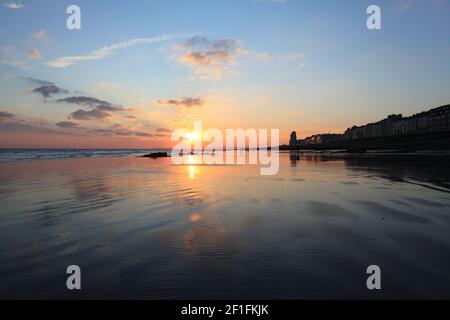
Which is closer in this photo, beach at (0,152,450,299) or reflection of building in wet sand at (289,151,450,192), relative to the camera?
beach at (0,152,450,299)

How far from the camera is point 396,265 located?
227 inches

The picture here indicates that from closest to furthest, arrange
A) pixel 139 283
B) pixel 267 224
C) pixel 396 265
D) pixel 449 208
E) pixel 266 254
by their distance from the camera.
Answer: pixel 139 283 → pixel 396 265 → pixel 266 254 → pixel 267 224 → pixel 449 208

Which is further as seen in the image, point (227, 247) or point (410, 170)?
point (410, 170)

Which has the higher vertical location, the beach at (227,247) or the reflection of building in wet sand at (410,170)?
the reflection of building in wet sand at (410,170)

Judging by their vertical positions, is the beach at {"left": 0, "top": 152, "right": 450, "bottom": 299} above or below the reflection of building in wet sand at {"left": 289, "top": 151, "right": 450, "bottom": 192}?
below

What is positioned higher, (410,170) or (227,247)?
(410,170)

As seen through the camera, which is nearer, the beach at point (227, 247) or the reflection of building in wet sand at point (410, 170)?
the beach at point (227, 247)

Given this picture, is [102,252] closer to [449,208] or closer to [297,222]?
[297,222]

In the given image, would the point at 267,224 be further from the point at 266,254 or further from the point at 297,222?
the point at 266,254

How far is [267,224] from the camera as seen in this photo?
9016mm

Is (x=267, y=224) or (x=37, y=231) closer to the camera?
(x=37, y=231)
